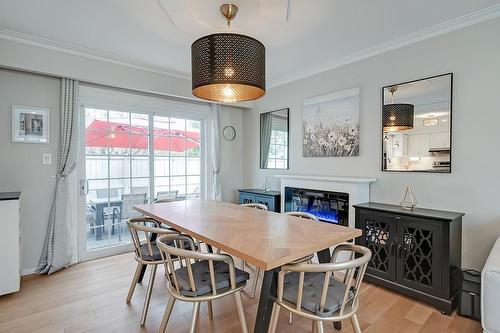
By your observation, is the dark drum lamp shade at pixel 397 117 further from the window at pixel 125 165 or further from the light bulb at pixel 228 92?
the window at pixel 125 165

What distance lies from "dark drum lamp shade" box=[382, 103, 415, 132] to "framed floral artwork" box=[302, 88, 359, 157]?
36cm

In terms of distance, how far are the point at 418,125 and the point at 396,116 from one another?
249mm

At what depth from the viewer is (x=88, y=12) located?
2406mm

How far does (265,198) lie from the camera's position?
411 cm

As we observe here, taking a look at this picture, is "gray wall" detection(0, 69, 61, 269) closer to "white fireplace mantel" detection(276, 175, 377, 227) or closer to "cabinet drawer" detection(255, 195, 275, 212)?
"cabinet drawer" detection(255, 195, 275, 212)

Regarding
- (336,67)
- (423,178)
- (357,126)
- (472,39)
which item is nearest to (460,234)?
(423,178)

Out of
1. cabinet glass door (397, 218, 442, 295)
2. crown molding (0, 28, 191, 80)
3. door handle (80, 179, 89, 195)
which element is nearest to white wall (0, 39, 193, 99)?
crown molding (0, 28, 191, 80)

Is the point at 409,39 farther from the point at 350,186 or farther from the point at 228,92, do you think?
the point at 228,92

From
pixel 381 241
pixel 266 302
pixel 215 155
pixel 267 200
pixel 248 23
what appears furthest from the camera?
pixel 215 155

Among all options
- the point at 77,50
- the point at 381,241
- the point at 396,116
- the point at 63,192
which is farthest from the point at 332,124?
the point at 63,192

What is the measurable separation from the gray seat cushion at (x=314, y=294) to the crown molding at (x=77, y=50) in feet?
10.6

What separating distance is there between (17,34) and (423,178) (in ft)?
14.4

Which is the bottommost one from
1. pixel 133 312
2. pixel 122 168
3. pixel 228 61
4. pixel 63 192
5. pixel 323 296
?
pixel 133 312

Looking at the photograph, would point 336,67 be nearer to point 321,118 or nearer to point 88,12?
point 321,118
